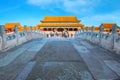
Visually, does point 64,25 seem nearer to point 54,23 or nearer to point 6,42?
point 54,23

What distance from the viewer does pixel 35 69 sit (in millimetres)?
5574

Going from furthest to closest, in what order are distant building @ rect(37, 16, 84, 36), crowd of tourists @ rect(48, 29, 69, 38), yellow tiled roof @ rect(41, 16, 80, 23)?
yellow tiled roof @ rect(41, 16, 80, 23), distant building @ rect(37, 16, 84, 36), crowd of tourists @ rect(48, 29, 69, 38)

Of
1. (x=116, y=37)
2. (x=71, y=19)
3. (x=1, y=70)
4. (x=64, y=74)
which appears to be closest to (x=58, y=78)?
(x=64, y=74)

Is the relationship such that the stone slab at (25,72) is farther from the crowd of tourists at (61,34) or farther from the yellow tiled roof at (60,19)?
the yellow tiled roof at (60,19)

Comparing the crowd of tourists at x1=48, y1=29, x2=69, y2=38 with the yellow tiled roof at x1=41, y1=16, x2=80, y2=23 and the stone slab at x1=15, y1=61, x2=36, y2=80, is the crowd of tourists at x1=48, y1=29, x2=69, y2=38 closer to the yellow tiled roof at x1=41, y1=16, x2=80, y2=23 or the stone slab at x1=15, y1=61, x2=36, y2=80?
the yellow tiled roof at x1=41, y1=16, x2=80, y2=23

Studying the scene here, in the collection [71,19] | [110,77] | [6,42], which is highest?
[71,19]

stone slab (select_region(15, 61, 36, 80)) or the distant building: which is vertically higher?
the distant building

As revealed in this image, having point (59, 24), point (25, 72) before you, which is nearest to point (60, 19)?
point (59, 24)

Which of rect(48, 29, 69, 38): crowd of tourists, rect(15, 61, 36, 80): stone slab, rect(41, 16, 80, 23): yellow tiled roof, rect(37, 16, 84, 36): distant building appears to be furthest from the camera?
rect(41, 16, 80, 23): yellow tiled roof

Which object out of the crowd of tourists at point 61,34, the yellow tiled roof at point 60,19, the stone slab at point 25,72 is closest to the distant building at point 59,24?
the yellow tiled roof at point 60,19

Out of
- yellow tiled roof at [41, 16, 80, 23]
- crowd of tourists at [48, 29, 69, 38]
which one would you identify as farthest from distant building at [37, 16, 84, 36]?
crowd of tourists at [48, 29, 69, 38]

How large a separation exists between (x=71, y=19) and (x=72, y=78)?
56770 mm

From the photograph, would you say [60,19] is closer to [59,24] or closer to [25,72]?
[59,24]

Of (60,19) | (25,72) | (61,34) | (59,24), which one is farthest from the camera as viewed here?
(60,19)
